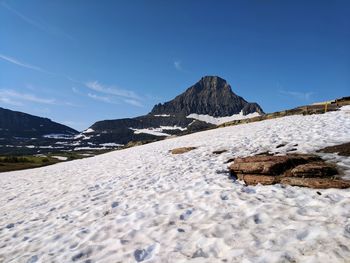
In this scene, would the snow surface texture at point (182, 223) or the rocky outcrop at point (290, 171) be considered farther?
the rocky outcrop at point (290, 171)

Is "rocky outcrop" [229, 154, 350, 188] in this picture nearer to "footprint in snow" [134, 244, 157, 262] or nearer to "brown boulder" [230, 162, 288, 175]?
"brown boulder" [230, 162, 288, 175]

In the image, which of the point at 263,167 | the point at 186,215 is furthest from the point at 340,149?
the point at 186,215

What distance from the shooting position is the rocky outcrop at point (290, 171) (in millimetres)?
11161

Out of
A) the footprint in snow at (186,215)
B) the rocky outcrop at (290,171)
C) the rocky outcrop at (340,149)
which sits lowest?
the footprint in snow at (186,215)

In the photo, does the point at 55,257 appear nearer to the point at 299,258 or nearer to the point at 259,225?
the point at 259,225

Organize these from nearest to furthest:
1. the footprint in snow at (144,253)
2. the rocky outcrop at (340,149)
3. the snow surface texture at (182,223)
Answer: the snow surface texture at (182,223) → the footprint in snow at (144,253) → the rocky outcrop at (340,149)

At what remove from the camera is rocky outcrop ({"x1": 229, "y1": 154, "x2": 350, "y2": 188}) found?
1116 cm

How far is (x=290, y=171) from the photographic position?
12562mm

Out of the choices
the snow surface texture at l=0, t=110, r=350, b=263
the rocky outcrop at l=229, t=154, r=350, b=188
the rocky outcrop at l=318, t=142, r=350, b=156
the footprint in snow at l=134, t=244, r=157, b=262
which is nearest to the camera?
the snow surface texture at l=0, t=110, r=350, b=263

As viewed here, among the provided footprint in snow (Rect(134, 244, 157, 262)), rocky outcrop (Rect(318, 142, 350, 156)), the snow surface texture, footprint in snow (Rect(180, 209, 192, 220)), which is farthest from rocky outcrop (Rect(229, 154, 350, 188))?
footprint in snow (Rect(134, 244, 157, 262))

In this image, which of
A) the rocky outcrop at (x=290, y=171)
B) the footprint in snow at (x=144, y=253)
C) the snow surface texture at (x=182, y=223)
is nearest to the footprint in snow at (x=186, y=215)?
the snow surface texture at (x=182, y=223)

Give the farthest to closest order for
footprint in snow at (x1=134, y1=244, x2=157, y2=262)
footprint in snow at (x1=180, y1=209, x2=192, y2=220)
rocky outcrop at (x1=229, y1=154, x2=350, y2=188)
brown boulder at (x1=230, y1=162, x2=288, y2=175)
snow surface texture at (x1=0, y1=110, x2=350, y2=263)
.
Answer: brown boulder at (x1=230, y1=162, x2=288, y2=175), rocky outcrop at (x1=229, y1=154, x2=350, y2=188), footprint in snow at (x1=180, y1=209, x2=192, y2=220), footprint in snow at (x1=134, y1=244, x2=157, y2=262), snow surface texture at (x1=0, y1=110, x2=350, y2=263)

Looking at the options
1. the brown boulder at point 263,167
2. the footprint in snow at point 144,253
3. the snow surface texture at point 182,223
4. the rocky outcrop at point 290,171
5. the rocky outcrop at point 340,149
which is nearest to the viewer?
the snow surface texture at point 182,223

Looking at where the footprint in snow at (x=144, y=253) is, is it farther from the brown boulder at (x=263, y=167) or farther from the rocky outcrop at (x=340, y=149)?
the rocky outcrop at (x=340, y=149)
